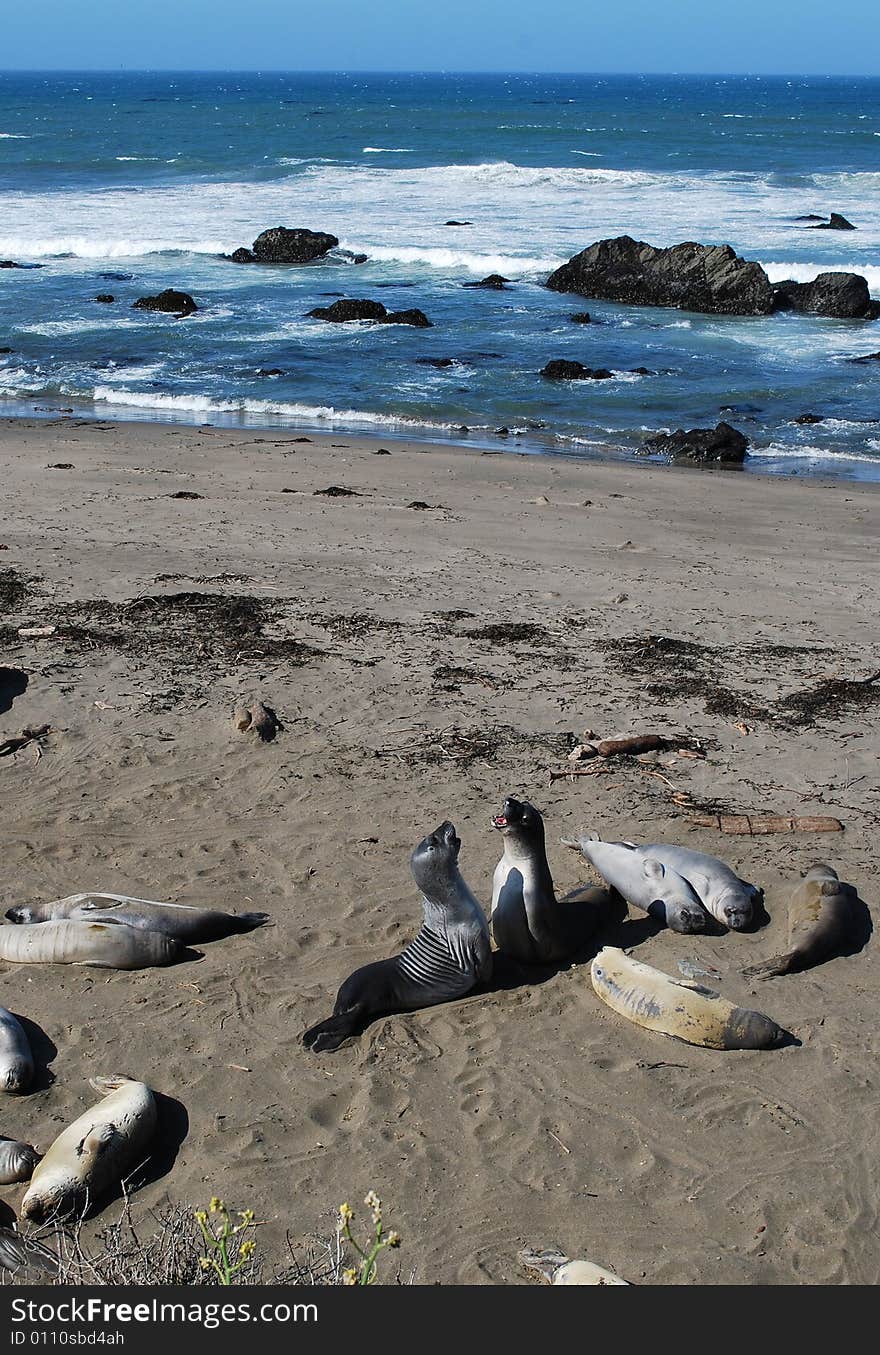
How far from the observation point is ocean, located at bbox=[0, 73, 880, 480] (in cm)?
1944

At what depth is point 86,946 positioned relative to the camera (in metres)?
5.70

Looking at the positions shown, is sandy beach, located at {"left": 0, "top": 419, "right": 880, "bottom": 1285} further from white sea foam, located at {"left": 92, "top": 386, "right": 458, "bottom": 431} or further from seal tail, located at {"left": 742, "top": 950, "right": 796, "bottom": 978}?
white sea foam, located at {"left": 92, "top": 386, "right": 458, "bottom": 431}

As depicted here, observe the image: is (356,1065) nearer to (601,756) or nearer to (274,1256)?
(274,1256)

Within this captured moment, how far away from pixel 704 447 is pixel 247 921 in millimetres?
12741

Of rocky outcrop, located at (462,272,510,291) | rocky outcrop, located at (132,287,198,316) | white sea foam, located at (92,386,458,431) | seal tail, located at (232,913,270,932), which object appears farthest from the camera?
rocky outcrop, located at (462,272,510,291)

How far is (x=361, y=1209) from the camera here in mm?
4391

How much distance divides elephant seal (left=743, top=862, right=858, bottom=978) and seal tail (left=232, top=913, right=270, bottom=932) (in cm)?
221

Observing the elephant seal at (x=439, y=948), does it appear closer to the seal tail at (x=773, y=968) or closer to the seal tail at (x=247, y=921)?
the seal tail at (x=247, y=921)

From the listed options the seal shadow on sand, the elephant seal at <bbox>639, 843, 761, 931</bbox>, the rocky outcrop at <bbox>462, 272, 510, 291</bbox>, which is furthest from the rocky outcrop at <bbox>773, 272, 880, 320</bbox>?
the seal shadow on sand

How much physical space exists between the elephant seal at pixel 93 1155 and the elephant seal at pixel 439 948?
1064 millimetres

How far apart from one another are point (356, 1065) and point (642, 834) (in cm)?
236

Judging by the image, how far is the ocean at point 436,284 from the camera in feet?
63.8

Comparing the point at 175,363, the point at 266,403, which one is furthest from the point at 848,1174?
the point at 175,363

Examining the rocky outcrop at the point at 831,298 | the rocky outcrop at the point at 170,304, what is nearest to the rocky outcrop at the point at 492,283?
A: the rocky outcrop at the point at 831,298
